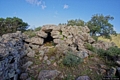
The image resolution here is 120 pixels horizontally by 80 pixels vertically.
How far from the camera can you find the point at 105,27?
1731 centimetres

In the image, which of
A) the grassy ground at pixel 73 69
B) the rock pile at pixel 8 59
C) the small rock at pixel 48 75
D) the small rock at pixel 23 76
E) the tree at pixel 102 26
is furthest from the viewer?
the tree at pixel 102 26

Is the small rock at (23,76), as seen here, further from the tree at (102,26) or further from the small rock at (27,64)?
the tree at (102,26)

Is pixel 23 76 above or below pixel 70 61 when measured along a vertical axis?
below

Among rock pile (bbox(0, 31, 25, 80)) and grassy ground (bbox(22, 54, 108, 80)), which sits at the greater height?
rock pile (bbox(0, 31, 25, 80))

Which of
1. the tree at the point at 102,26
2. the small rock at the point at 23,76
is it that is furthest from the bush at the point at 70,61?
the tree at the point at 102,26

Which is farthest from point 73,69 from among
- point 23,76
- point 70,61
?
point 23,76

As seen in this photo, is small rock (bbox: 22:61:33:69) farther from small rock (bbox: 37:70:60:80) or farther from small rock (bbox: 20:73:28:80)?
small rock (bbox: 37:70:60:80)

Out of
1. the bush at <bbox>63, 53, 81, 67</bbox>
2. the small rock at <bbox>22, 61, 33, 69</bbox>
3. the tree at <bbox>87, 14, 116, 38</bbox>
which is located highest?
the tree at <bbox>87, 14, 116, 38</bbox>

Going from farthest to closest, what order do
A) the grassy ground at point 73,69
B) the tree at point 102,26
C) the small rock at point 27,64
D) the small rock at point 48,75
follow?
the tree at point 102,26, the small rock at point 27,64, the grassy ground at point 73,69, the small rock at point 48,75

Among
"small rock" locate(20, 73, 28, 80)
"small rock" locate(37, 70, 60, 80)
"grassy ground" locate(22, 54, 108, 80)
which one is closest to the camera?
"small rock" locate(37, 70, 60, 80)

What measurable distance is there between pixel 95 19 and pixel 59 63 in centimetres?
1381

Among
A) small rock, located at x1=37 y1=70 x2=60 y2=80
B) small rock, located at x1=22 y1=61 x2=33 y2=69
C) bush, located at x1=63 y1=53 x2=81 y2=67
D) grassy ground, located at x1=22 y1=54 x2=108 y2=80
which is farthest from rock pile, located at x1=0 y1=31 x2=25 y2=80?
bush, located at x1=63 y1=53 x2=81 y2=67

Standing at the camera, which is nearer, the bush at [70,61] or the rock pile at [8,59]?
the rock pile at [8,59]

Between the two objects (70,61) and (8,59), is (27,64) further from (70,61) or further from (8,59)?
(70,61)
